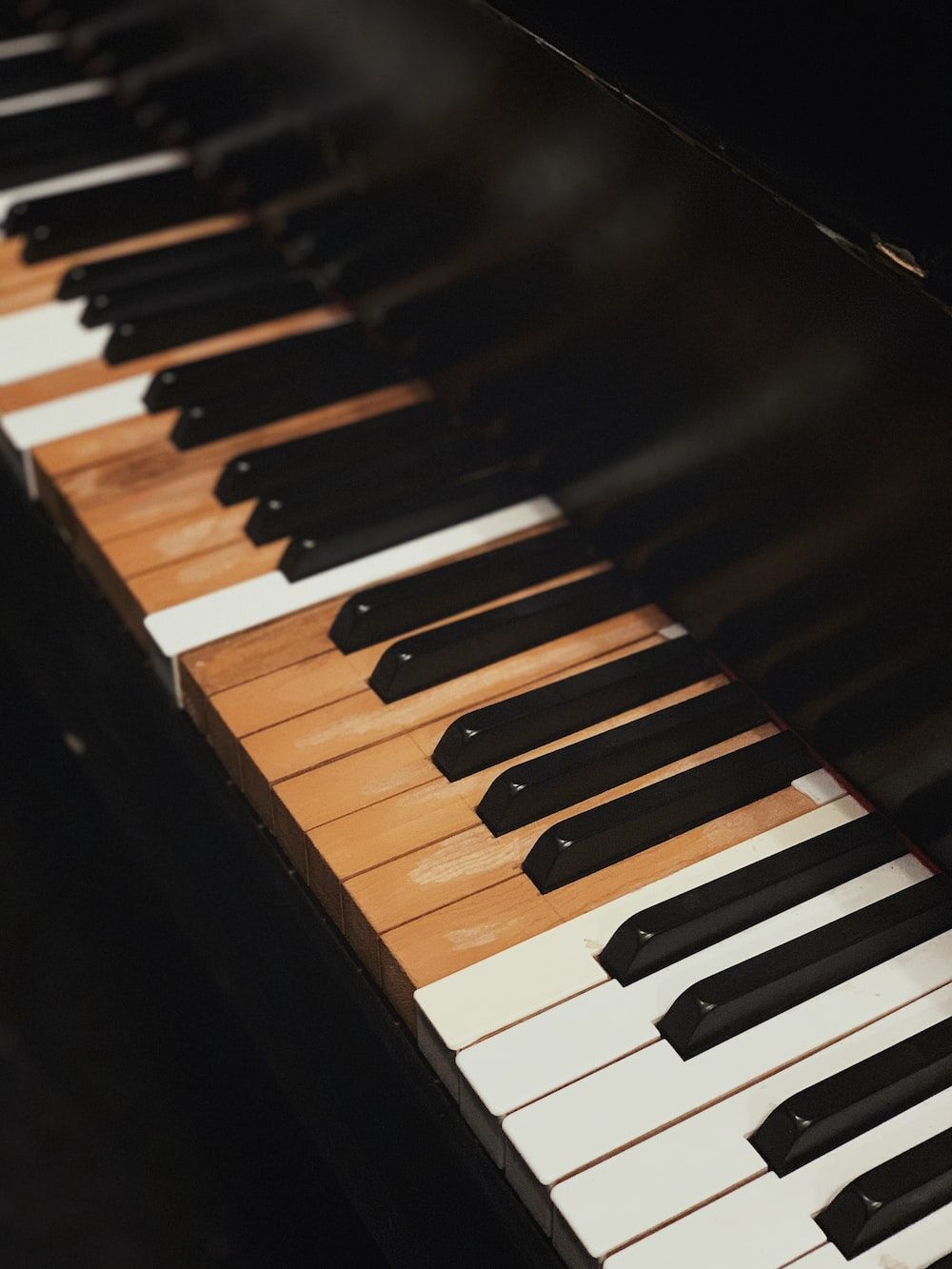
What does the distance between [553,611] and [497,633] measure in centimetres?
8

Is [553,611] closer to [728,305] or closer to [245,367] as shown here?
[728,305]

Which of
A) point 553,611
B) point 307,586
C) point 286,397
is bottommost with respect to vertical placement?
point 553,611

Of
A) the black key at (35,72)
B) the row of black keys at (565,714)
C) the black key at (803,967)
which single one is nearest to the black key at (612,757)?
the row of black keys at (565,714)

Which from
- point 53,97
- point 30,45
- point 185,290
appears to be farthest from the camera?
point 30,45

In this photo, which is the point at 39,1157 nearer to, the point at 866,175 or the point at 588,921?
the point at 588,921

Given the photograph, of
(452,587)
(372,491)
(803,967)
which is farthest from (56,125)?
(803,967)

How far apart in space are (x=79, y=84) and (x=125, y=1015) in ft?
5.45

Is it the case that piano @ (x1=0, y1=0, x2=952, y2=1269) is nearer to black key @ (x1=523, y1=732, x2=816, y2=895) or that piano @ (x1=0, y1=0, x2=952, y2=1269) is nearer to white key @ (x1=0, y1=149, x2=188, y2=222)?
black key @ (x1=523, y1=732, x2=816, y2=895)

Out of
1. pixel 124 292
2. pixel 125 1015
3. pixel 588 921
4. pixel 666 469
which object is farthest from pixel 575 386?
pixel 125 1015

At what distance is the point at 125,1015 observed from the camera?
255 centimetres

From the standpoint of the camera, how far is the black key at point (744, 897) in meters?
1.58

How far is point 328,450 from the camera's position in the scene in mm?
2209

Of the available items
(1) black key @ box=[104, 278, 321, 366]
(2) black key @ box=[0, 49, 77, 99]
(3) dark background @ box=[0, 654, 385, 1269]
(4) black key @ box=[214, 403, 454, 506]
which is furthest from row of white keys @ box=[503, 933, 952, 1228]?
(2) black key @ box=[0, 49, 77, 99]

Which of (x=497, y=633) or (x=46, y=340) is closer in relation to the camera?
(x=497, y=633)
